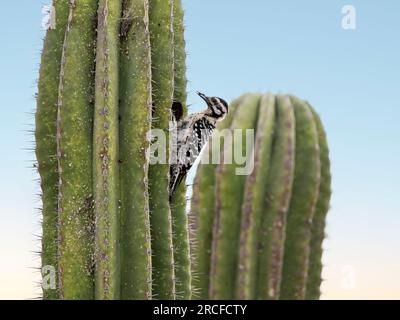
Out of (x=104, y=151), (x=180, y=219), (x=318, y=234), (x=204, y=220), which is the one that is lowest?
(x=318, y=234)

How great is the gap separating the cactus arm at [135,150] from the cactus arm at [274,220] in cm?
192

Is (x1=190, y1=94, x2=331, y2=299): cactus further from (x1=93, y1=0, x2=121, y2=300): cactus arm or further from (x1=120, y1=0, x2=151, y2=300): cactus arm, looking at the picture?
(x1=93, y1=0, x2=121, y2=300): cactus arm

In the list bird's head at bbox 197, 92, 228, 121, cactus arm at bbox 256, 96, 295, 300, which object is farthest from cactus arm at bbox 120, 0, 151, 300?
cactus arm at bbox 256, 96, 295, 300

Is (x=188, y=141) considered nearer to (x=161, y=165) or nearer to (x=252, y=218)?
(x=161, y=165)

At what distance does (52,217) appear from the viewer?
151 inches

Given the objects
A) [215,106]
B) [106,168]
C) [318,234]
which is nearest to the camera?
[106,168]

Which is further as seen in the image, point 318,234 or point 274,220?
point 318,234

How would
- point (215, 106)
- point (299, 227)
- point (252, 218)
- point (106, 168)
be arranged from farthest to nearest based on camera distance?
point (299, 227) → point (252, 218) → point (215, 106) → point (106, 168)

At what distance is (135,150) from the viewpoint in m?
3.69

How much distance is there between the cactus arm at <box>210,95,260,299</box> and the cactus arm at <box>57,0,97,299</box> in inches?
78.2

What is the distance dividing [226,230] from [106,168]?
2118 millimetres

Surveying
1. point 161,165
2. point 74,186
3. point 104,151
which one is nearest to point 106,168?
point 104,151

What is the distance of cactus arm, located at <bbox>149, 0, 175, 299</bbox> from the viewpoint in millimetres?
3830
